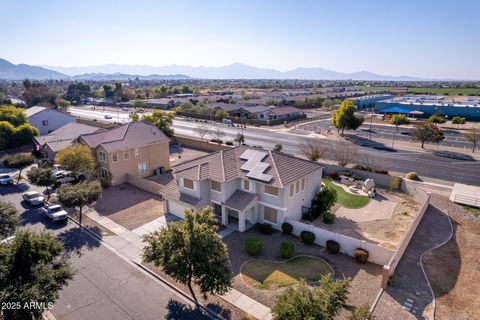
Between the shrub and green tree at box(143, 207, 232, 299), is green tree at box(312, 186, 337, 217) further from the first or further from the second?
green tree at box(143, 207, 232, 299)

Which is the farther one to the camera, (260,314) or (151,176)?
(151,176)

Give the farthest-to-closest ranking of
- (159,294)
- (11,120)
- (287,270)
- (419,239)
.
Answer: (11,120) → (419,239) → (287,270) → (159,294)

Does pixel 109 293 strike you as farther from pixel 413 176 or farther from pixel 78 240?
pixel 413 176

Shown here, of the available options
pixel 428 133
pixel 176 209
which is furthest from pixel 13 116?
pixel 428 133

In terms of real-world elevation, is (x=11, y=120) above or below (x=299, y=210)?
above

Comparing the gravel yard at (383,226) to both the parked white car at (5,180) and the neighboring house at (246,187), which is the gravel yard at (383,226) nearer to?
the neighboring house at (246,187)

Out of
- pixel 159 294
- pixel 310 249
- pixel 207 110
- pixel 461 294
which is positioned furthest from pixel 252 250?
pixel 207 110

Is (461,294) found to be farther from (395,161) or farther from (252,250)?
(395,161)
